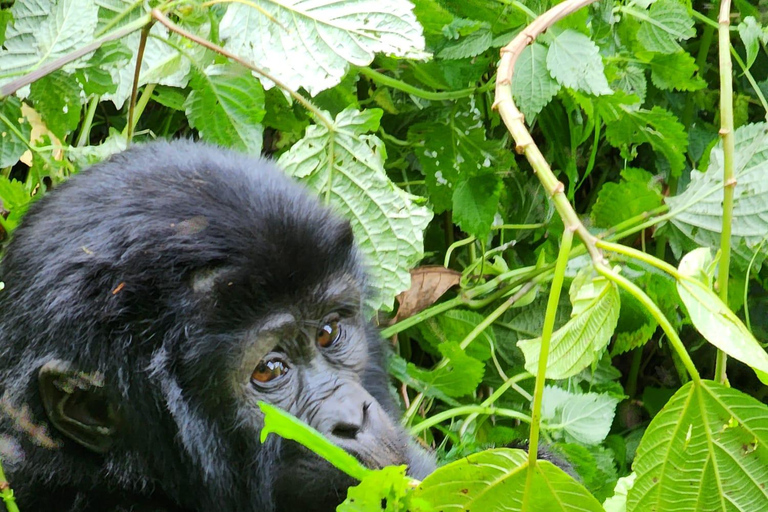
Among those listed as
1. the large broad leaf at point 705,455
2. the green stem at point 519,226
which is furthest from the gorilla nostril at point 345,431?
the green stem at point 519,226

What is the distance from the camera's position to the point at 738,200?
2744 mm

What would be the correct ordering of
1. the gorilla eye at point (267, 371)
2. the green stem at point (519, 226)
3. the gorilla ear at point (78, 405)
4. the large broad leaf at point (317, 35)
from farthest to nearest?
the green stem at point (519, 226) < the large broad leaf at point (317, 35) < the gorilla eye at point (267, 371) < the gorilla ear at point (78, 405)

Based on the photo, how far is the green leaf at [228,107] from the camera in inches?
108

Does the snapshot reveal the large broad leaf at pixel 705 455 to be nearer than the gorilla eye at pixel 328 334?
Yes

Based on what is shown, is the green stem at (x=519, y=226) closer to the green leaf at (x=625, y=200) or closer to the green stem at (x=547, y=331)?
A: the green leaf at (x=625, y=200)

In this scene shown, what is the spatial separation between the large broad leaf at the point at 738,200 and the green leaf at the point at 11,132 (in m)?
1.95

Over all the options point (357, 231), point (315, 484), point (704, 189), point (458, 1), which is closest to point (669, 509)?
point (315, 484)

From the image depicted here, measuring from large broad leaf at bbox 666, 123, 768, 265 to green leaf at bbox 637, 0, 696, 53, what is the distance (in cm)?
42

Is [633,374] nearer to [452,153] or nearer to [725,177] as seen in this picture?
[452,153]

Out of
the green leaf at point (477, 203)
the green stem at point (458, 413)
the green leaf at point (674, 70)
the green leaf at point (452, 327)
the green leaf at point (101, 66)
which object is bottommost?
the green stem at point (458, 413)

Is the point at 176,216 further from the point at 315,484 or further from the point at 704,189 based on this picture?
the point at 704,189

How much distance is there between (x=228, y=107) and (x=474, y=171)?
88 centimetres

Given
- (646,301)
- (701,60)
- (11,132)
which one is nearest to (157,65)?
(11,132)

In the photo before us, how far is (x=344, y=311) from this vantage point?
2.34 metres
